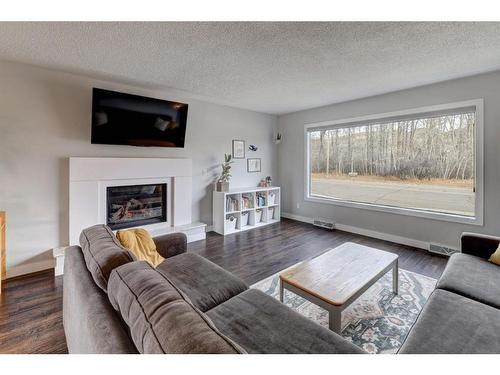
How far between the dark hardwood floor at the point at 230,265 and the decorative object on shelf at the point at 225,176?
2.85 ft

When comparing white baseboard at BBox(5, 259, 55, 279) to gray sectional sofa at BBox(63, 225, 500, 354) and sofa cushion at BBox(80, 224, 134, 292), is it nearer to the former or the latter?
gray sectional sofa at BBox(63, 225, 500, 354)

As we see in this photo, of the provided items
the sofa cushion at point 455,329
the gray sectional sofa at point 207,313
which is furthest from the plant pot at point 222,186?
the sofa cushion at point 455,329

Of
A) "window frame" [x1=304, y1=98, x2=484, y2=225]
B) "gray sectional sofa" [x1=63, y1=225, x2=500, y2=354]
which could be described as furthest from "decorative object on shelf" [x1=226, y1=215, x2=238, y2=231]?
"gray sectional sofa" [x1=63, y1=225, x2=500, y2=354]

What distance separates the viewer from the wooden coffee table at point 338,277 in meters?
1.63

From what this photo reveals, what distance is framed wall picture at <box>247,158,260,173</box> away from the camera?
506 cm

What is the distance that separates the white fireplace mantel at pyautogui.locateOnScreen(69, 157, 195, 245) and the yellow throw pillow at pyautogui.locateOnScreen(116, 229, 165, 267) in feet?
5.09

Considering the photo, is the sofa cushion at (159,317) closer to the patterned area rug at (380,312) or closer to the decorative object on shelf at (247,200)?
the patterned area rug at (380,312)

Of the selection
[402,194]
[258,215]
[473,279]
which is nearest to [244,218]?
[258,215]

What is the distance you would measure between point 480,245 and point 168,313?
103 inches

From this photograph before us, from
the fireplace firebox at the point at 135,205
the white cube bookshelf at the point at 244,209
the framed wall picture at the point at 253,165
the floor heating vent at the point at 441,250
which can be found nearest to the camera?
the floor heating vent at the point at 441,250

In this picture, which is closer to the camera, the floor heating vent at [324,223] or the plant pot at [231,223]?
the plant pot at [231,223]

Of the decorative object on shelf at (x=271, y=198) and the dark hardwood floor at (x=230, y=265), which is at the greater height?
the decorative object on shelf at (x=271, y=198)

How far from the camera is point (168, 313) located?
790 millimetres
